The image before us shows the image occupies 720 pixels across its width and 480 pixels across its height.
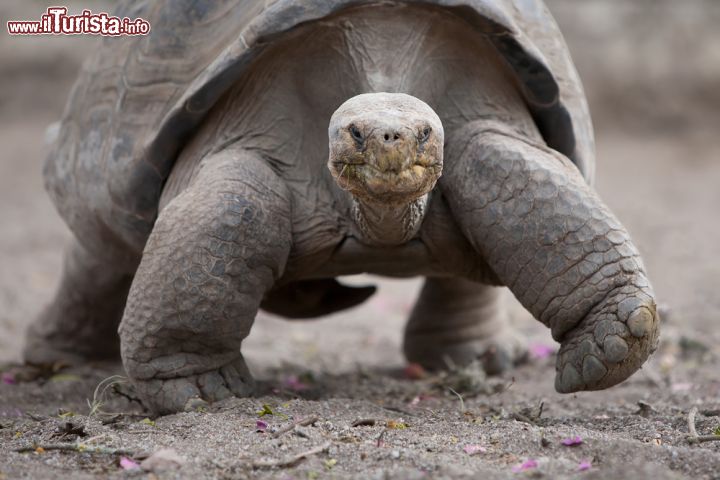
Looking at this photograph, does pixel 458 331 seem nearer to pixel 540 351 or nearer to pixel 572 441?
pixel 540 351

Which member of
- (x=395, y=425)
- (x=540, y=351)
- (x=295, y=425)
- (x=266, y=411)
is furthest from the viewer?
(x=540, y=351)

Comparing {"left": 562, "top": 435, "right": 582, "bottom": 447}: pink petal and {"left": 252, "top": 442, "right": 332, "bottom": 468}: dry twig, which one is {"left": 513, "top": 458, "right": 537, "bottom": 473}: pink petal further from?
{"left": 252, "top": 442, "right": 332, "bottom": 468}: dry twig

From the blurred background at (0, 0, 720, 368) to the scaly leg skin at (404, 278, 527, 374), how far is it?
2.45 metres

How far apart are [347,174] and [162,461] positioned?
93 cm

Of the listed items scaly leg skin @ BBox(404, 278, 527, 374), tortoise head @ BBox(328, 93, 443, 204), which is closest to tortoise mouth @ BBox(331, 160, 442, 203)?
tortoise head @ BBox(328, 93, 443, 204)

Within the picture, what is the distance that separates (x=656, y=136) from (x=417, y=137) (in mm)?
8949

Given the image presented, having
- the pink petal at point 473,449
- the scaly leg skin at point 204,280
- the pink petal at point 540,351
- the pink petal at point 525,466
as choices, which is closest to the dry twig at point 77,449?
the scaly leg skin at point 204,280

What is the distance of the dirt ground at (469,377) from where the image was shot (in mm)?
2826

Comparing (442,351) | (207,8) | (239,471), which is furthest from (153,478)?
(442,351)

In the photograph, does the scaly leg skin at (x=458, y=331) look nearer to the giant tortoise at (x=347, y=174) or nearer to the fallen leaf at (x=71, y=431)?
the giant tortoise at (x=347, y=174)

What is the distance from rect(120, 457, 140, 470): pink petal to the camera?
9.05ft

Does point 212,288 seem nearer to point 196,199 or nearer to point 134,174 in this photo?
point 196,199

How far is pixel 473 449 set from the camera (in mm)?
2936

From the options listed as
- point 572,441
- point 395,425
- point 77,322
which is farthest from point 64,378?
point 572,441
